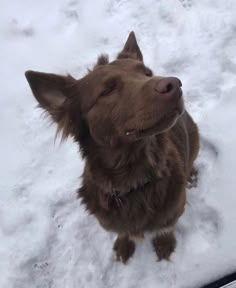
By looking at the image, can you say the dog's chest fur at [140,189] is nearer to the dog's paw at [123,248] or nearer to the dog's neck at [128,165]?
the dog's neck at [128,165]

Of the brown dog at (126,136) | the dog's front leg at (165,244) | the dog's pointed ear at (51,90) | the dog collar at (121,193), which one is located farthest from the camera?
the dog's front leg at (165,244)

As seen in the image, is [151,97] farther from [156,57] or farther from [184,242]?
[156,57]

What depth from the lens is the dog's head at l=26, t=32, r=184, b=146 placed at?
2268 mm

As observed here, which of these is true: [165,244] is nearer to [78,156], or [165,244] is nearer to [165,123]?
[78,156]

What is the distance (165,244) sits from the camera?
3.63 meters

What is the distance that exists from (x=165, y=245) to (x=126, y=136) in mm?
1506

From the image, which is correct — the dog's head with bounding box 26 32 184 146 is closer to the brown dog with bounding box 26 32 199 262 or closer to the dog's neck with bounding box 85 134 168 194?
the brown dog with bounding box 26 32 199 262

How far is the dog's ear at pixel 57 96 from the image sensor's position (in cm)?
277

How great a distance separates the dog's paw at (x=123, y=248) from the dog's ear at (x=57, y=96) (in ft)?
Answer: 4.28

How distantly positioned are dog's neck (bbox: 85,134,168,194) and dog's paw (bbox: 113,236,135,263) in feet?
2.80

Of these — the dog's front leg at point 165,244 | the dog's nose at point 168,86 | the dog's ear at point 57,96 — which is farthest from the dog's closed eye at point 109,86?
the dog's front leg at point 165,244

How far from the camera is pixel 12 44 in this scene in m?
5.27

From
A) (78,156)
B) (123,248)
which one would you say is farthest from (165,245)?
(78,156)

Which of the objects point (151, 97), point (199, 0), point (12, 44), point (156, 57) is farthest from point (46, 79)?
point (199, 0)
